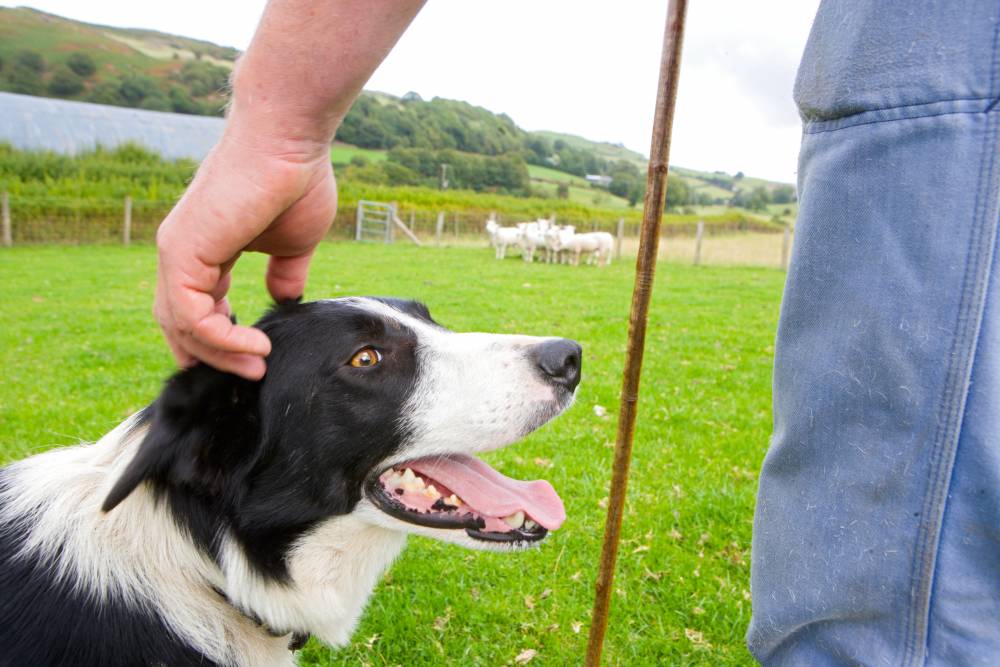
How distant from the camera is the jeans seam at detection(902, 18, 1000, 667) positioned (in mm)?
1061

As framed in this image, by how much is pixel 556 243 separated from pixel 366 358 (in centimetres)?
2375

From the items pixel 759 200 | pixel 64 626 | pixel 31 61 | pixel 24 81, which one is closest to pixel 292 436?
pixel 64 626

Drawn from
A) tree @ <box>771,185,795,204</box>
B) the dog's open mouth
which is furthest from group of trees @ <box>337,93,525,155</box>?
the dog's open mouth

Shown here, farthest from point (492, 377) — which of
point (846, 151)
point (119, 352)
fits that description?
point (119, 352)

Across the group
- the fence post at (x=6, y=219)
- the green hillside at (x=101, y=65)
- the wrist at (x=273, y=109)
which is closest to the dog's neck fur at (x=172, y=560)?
the wrist at (x=273, y=109)

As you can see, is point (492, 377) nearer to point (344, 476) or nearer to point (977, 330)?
point (344, 476)

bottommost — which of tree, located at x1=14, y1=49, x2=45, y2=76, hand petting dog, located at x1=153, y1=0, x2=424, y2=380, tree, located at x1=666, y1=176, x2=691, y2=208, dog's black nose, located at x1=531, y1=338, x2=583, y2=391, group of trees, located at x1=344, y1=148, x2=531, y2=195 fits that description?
dog's black nose, located at x1=531, y1=338, x2=583, y2=391

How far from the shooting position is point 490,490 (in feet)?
7.82

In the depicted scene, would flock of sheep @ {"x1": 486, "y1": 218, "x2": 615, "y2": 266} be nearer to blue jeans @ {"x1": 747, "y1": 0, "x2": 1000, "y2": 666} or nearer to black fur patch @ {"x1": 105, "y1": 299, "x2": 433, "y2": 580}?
black fur patch @ {"x1": 105, "y1": 299, "x2": 433, "y2": 580}

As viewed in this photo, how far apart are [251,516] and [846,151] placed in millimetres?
1977

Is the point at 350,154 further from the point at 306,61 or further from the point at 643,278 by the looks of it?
the point at 306,61

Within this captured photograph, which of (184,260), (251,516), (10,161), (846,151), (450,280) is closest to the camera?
(846,151)

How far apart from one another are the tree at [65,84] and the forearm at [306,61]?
8009 centimetres

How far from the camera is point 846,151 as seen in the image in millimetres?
1209
